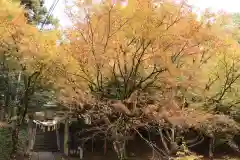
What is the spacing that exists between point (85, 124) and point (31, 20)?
26.1ft

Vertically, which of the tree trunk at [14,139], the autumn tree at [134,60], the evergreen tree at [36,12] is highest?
the evergreen tree at [36,12]

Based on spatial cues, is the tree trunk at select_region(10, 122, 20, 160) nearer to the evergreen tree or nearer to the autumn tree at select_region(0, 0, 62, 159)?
the autumn tree at select_region(0, 0, 62, 159)

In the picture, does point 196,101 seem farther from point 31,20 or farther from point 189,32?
point 31,20

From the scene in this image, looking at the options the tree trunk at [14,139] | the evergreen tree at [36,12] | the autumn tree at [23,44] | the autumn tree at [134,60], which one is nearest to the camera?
the autumn tree at [134,60]

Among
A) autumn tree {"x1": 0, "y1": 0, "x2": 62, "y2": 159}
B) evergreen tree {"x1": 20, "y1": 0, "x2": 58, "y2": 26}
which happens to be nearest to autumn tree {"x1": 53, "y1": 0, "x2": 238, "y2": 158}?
autumn tree {"x1": 0, "y1": 0, "x2": 62, "y2": 159}

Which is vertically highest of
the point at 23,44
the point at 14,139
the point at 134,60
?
the point at 23,44

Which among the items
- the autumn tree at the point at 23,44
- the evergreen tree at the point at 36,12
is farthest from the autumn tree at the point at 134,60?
the evergreen tree at the point at 36,12

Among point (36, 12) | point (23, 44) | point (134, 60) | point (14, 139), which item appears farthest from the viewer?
point (36, 12)

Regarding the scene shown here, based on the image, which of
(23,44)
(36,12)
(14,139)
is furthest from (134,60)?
(36,12)

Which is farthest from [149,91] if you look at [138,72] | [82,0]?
[82,0]

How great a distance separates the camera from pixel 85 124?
2334cm

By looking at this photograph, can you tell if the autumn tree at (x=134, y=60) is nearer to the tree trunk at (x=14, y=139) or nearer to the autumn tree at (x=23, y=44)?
the autumn tree at (x=23, y=44)

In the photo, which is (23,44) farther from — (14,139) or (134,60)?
(134,60)

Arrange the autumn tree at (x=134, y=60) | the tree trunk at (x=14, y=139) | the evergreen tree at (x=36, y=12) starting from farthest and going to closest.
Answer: the evergreen tree at (x=36, y=12) < the tree trunk at (x=14, y=139) < the autumn tree at (x=134, y=60)
